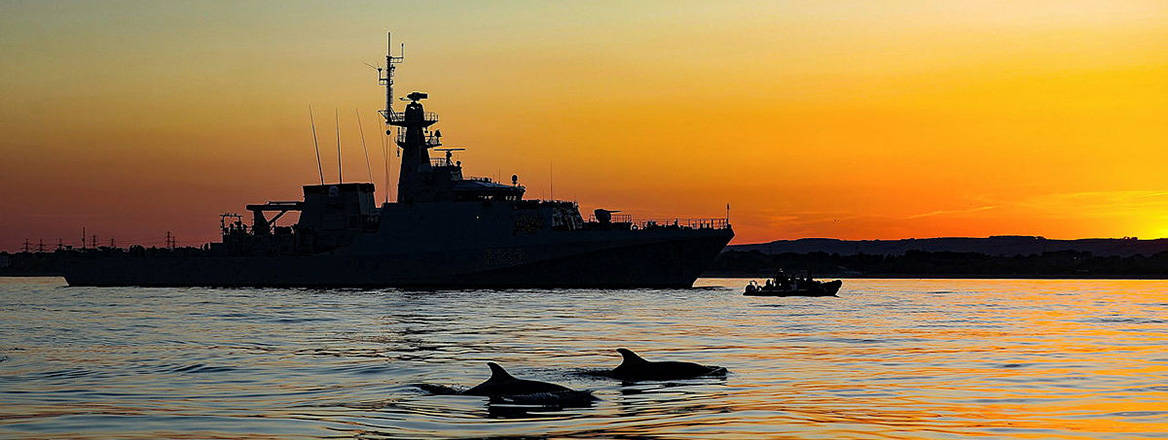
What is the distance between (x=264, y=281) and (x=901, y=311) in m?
53.5

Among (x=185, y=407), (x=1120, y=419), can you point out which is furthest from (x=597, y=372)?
(x=1120, y=419)

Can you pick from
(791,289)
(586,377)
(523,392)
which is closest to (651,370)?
(586,377)

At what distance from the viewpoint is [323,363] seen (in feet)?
89.4

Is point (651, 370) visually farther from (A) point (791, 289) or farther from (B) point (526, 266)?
(A) point (791, 289)

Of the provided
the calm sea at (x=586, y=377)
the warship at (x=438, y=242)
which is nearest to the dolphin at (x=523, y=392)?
the calm sea at (x=586, y=377)

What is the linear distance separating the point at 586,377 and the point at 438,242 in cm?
5991

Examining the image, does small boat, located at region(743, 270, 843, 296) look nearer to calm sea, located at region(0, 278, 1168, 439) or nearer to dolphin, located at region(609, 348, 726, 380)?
calm sea, located at region(0, 278, 1168, 439)

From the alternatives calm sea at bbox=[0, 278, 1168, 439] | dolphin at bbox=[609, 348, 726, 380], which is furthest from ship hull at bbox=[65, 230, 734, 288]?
dolphin at bbox=[609, 348, 726, 380]

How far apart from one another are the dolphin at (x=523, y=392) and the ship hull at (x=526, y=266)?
188ft

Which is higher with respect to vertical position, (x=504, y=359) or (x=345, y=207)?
(x=345, y=207)

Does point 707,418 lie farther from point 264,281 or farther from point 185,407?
point 264,281

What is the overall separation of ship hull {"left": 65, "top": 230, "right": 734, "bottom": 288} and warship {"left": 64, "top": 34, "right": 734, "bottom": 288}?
0.24 ft

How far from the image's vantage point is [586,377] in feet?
76.5

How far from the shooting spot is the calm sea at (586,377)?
16.7 m
